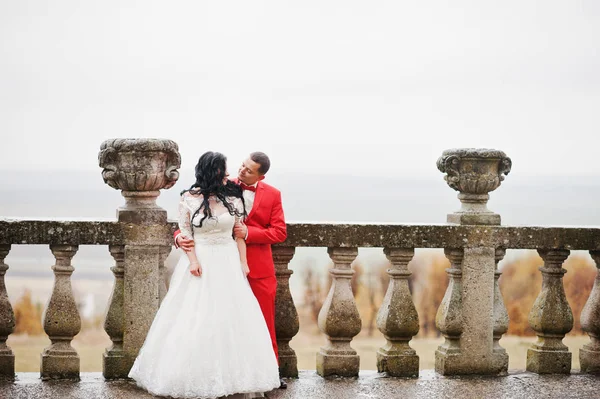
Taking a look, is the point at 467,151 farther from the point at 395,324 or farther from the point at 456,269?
the point at 395,324

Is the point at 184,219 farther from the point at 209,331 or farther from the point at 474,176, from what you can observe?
the point at 474,176

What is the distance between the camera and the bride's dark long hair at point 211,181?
5875mm

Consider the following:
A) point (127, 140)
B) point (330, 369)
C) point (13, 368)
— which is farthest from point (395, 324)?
point (13, 368)

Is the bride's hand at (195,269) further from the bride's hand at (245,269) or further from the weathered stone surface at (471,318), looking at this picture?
the weathered stone surface at (471,318)

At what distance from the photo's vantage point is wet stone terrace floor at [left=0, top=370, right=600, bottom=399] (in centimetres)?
613

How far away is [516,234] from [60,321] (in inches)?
143

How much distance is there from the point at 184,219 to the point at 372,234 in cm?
157

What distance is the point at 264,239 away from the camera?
19.9 ft

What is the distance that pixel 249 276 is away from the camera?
6.20 m

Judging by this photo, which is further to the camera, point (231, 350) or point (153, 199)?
point (153, 199)

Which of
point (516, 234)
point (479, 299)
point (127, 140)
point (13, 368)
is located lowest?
point (13, 368)

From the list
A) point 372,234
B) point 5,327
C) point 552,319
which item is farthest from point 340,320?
point 5,327

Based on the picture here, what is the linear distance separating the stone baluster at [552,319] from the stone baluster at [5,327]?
417cm

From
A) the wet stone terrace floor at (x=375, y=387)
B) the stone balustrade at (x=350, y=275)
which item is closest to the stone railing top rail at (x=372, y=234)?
the stone balustrade at (x=350, y=275)
